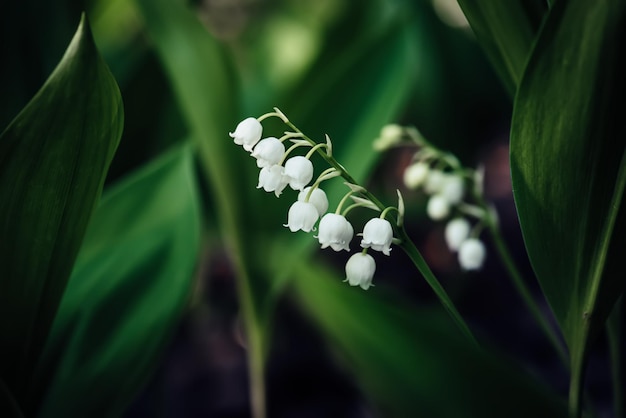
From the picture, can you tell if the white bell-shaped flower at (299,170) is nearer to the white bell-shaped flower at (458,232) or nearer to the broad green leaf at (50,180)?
the broad green leaf at (50,180)

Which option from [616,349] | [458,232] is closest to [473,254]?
[458,232]

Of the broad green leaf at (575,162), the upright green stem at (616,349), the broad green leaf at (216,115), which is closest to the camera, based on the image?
the broad green leaf at (575,162)

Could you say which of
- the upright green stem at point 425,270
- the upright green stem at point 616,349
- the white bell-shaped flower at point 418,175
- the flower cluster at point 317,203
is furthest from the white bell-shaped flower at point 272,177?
the upright green stem at point 616,349

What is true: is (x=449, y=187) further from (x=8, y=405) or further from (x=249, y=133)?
(x=8, y=405)

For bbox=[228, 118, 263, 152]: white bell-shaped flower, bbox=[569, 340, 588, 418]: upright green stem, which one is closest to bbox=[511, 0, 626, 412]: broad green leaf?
bbox=[569, 340, 588, 418]: upright green stem

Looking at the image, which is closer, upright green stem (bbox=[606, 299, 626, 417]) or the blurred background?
upright green stem (bbox=[606, 299, 626, 417])

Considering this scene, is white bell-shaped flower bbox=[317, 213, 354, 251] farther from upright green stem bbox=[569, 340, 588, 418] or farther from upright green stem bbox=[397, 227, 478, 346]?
upright green stem bbox=[569, 340, 588, 418]
